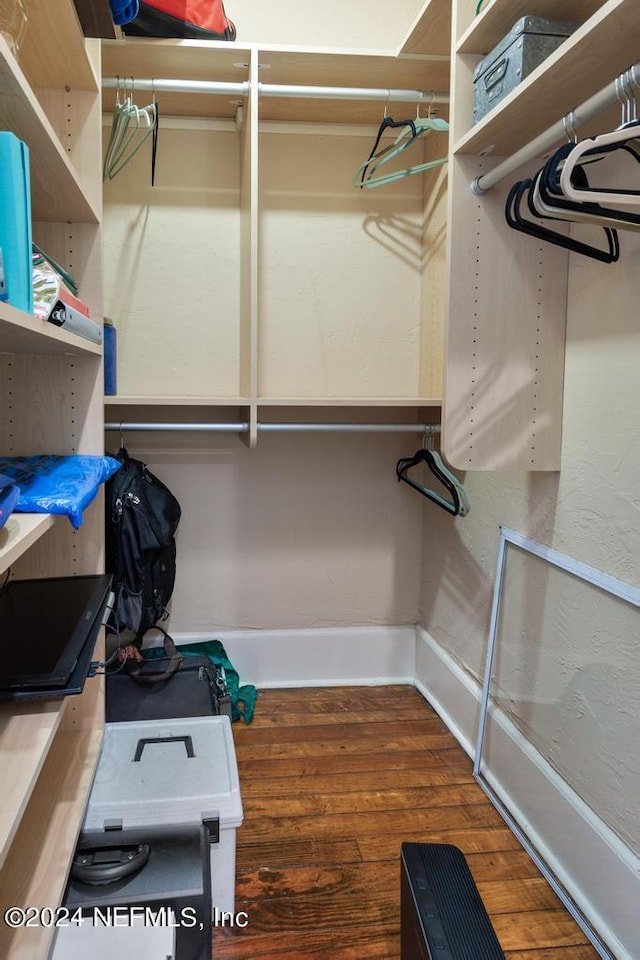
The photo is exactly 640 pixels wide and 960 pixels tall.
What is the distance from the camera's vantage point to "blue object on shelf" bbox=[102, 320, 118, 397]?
2127 mm

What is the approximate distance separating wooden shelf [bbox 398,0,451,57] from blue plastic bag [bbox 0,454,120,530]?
150 cm

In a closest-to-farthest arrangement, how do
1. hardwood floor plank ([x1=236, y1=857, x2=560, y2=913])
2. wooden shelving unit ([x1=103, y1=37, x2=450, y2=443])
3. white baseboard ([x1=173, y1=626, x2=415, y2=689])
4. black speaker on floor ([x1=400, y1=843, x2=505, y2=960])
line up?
1. black speaker on floor ([x1=400, y1=843, x2=505, y2=960])
2. hardwood floor plank ([x1=236, y1=857, x2=560, y2=913])
3. wooden shelving unit ([x1=103, y1=37, x2=450, y2=443])
4. white baseboard ([x1=173, y1=626, x2=415, y2=689])

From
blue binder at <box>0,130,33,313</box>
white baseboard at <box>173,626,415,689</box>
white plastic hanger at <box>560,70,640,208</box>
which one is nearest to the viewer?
blue binder at <box>0,130,33,313</box>

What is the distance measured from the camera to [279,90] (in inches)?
79.1

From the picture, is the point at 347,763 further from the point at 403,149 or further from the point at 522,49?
the point at 403,149

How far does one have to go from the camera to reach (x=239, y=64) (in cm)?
199

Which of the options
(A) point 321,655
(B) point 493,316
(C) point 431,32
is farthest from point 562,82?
(A) point 321,655

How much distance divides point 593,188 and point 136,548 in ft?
5.58

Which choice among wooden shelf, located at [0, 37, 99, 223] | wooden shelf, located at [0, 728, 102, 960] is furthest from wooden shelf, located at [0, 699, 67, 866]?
wooden shelf, located at [0, 37, 99, 223]

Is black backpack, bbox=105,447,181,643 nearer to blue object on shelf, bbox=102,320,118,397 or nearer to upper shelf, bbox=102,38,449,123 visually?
blue object on shelf, bbox=102,320,118,397

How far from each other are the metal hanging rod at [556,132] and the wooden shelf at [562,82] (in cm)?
5

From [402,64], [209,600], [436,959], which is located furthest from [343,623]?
[402,64]

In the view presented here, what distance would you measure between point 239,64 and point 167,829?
2141 mm

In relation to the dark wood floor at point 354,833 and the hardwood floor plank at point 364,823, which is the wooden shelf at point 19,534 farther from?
the hardwood floor plank at point 364,823
